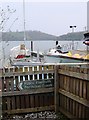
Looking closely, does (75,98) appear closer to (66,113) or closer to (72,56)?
(66,113)

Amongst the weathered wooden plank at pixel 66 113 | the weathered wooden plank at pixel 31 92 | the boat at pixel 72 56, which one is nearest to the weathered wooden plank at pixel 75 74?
the weathered wooden plank at pixel 31 92

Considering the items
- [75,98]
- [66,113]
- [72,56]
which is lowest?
[66,113]

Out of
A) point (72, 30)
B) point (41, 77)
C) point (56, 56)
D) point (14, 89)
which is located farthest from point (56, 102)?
point (56, 56)

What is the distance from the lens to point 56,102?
6262 millimetres

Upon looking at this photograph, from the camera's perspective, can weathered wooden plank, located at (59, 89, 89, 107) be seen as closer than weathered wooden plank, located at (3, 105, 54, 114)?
Yes

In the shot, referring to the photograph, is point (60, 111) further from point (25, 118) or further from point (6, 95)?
point (6, 95)

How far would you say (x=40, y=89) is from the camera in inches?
243

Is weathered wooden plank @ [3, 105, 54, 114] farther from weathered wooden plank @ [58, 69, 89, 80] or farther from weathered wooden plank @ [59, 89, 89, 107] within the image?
weathered wooden plank @ [58, 69, 89, 80]

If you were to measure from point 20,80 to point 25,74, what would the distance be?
193mm

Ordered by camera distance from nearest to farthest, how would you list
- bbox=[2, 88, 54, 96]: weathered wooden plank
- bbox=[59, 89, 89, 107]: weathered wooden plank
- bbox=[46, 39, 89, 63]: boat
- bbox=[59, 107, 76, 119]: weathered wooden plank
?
bbox=[59, 89, 89, 107]: weathered wooden plank
bbox=[59, 107, 76, 119]: weathered wooden plank
bbox=[2, 88, 54, 96]: weathered wooden plank
bbox=[46, 39, 89, 63]: boat

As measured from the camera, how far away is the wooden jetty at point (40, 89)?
580cm

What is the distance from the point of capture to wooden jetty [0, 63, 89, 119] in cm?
580

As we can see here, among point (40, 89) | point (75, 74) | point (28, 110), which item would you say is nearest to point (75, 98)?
point (75, 74)

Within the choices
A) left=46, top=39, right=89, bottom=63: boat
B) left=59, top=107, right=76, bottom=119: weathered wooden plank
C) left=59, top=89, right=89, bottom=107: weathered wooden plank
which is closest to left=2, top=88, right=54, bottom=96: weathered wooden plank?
left=59, top=89, right=89, bottom=107: weathered wooden plank
